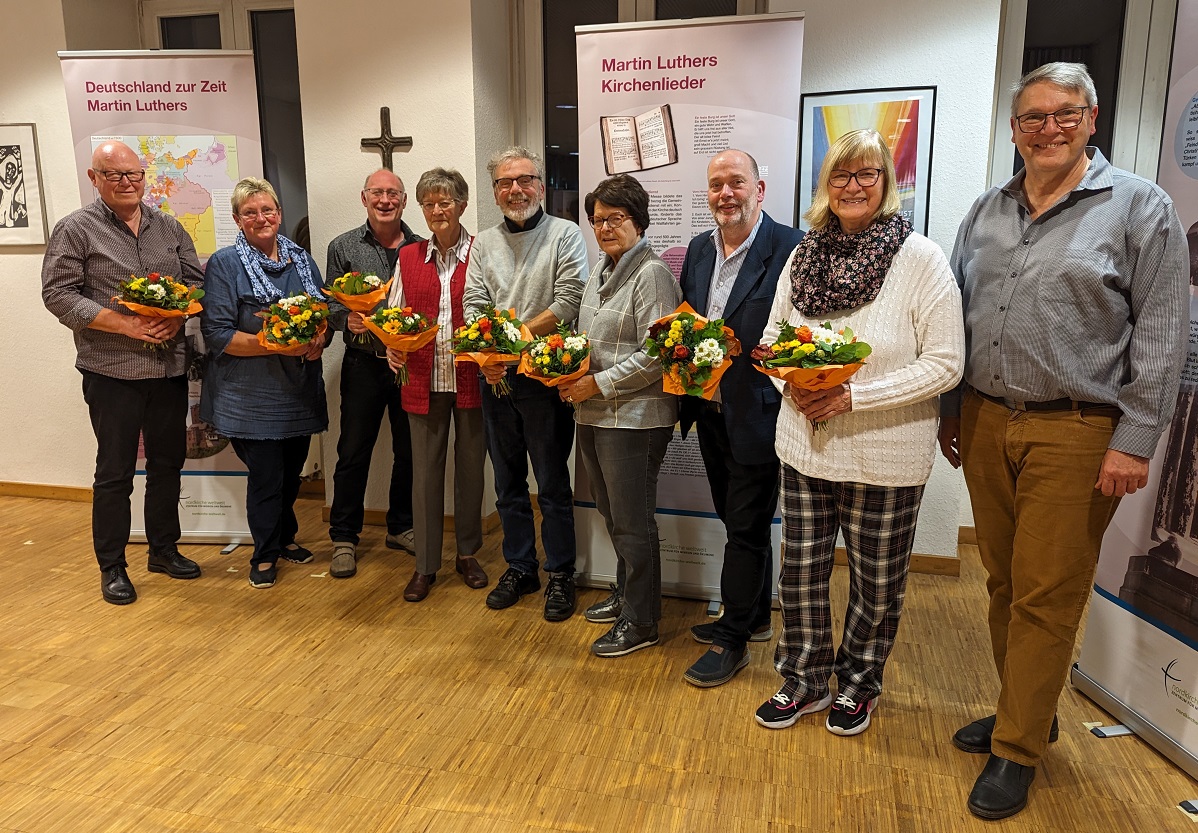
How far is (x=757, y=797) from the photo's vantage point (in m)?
2.20

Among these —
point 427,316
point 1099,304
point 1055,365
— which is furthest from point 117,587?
point 1099,304

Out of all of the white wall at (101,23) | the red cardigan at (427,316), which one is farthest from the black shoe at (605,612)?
the white wall at (101,23)

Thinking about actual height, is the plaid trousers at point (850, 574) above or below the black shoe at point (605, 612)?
above

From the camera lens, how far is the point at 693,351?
2.43 metres

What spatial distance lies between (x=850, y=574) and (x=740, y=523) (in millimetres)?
394

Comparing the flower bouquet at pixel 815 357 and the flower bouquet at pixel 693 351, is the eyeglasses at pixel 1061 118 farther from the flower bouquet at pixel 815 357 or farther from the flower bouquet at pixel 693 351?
the flower bouquet at pixel 693 351

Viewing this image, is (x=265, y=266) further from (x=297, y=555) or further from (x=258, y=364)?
(x=297, y=555)

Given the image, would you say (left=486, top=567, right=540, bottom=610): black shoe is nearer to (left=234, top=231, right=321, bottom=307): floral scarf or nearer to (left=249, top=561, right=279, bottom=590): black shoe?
(left=249, top=561, right=279, bottom=590): black shoe

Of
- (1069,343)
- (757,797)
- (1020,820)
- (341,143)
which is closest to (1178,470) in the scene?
(1069,343)

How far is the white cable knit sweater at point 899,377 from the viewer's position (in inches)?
83.2

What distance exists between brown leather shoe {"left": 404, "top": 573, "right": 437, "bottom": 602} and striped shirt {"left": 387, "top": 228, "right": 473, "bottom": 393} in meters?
0.84

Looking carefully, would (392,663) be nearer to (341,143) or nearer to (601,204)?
(601,204)

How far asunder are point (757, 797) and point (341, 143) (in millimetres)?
3625

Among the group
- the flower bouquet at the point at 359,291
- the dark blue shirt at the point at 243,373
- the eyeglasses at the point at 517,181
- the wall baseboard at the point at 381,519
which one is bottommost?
the wall baseboard at the point at 381,519
